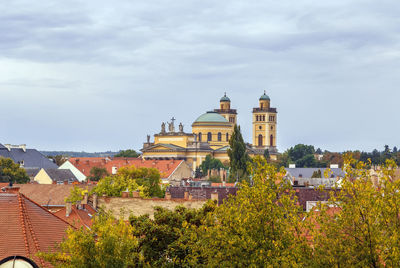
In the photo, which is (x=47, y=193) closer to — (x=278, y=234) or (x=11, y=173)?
(x=11, y=173)

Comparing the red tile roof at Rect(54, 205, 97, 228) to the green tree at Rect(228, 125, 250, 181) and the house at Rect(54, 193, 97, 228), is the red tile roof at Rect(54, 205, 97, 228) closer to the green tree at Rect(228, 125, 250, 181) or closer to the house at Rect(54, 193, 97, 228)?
the house at Rect(54, 193, 97, 228)

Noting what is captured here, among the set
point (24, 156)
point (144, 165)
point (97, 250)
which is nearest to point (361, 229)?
point (97, 250)

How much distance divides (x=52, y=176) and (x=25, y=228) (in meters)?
87.6

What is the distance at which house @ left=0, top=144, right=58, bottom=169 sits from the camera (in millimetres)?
141500

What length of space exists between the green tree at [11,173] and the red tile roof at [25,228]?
241 ft

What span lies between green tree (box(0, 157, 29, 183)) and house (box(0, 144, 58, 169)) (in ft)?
108

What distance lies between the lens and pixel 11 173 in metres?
103

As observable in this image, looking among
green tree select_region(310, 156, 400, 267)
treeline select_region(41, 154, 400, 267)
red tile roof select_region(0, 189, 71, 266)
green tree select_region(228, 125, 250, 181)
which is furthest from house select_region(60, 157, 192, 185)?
green tree select_region(310, 156, 400, 267)

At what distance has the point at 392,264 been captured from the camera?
75.4ft

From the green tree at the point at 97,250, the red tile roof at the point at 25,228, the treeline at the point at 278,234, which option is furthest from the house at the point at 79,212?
the green tree at the point at 97,250

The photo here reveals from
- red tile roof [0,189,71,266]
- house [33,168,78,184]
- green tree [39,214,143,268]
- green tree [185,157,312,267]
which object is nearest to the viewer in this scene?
green tree [39,214,143,268]

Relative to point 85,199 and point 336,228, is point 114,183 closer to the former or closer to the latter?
point 85,199

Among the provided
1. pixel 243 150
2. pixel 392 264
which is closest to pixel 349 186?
pixel 392 264

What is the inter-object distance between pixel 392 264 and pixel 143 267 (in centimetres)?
992
